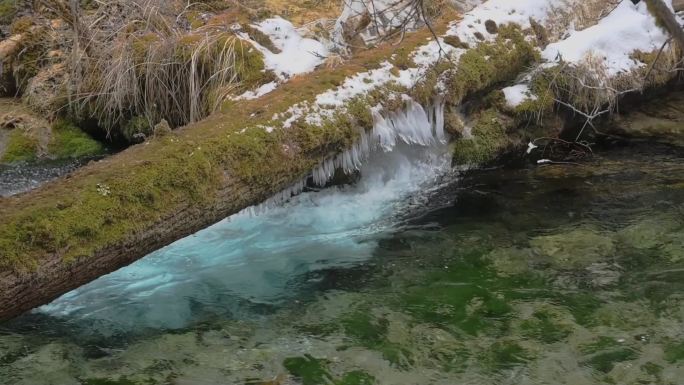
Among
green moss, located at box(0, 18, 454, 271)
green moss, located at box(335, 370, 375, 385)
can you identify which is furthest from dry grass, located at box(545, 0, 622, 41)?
green moss, located at box(335, 370, 375, 385)

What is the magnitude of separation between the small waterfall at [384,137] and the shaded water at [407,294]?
316 mm

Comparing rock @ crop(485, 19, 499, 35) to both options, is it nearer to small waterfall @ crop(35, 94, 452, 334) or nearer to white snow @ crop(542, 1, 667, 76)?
white snow @ crop(542, 1, 667, 76)

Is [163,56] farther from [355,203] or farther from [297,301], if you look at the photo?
[297,301]

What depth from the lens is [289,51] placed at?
649cm

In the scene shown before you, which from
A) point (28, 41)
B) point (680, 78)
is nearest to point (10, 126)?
point (28, 41)

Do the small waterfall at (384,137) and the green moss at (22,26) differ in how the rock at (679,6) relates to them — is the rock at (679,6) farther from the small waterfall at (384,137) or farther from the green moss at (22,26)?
the green moss at (22,26)

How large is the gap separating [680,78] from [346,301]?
495 centimetres

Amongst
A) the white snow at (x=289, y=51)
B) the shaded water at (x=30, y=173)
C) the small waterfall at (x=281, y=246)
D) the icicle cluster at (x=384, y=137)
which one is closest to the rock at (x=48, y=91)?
the shaded water at (x=30, y=173)

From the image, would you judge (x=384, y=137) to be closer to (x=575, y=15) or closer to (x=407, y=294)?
(x=407, y=294)

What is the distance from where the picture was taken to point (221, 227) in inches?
208

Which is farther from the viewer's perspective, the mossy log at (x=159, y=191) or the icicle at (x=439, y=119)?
the icicle at (x=439, y=119)

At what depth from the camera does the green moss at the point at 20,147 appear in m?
7.09

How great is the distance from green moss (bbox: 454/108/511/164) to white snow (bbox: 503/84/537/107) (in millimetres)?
172

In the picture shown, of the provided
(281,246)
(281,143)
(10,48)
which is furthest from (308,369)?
(10,48)
